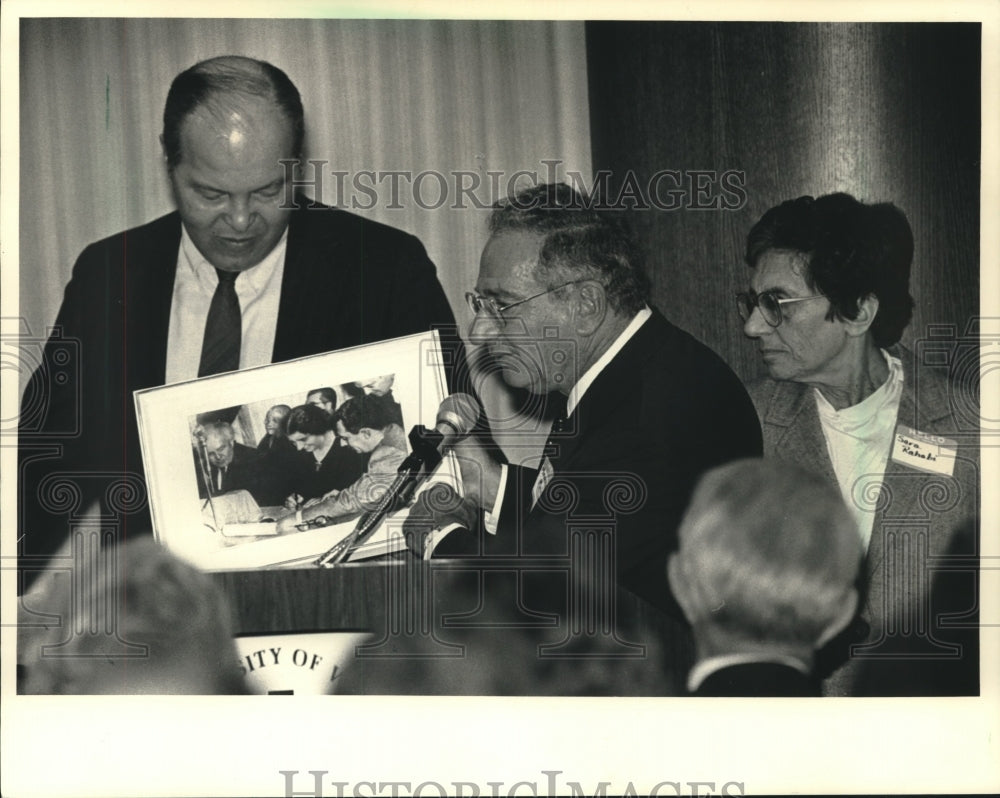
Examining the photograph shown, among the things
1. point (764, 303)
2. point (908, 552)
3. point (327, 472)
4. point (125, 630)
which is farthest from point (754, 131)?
point (125, 630)

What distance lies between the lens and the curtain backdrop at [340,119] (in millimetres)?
3152

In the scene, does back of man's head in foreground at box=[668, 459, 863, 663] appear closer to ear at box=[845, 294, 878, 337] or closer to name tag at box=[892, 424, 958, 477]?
name tag at box=[892, 424, 958, 477]

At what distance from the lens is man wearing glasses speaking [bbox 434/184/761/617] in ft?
10.3

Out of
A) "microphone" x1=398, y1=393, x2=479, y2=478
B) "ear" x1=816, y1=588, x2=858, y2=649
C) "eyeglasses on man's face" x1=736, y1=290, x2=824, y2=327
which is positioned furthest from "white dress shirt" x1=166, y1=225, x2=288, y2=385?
"ear" x1=816, y1=588, x2=858, y2=649

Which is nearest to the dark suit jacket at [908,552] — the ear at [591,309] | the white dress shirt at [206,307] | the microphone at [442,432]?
the ear at [591,309]

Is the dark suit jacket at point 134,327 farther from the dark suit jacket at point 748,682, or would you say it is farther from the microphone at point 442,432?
the dark suit jacket at point 748,682

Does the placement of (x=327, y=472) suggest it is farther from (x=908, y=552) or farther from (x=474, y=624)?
(x=908, y=552)

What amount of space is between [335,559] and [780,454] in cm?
136

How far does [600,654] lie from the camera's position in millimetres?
3164

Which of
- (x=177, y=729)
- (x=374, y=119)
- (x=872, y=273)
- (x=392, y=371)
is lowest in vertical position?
(x=177, y=729)

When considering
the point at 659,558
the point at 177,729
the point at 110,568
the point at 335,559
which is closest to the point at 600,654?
the point at 659,558

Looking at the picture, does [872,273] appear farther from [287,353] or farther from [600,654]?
[287,353]

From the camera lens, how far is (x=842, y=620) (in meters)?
3.18

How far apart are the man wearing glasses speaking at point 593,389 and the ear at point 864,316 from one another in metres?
0.38
